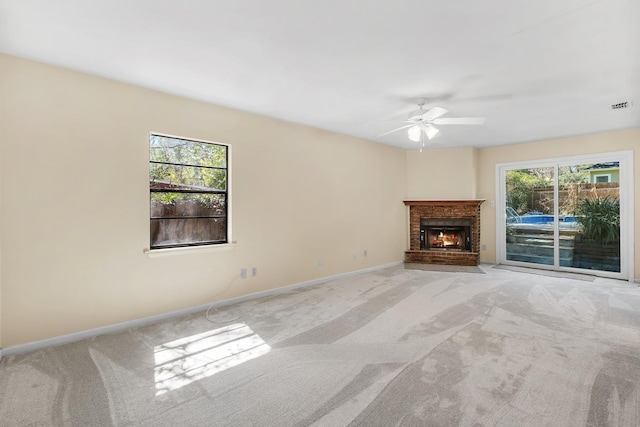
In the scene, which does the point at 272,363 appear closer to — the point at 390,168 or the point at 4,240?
the point at 4,240

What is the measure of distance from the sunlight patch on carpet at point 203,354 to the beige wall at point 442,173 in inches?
198

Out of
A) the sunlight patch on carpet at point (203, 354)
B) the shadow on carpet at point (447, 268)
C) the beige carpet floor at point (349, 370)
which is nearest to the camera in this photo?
the beige carpet floor at point (349, 370)

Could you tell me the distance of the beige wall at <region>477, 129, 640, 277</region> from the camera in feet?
16.5

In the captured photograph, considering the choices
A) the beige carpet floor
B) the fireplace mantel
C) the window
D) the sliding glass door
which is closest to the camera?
the beige carpet floor

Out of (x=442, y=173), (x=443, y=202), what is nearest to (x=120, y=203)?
(x=443, y=202)

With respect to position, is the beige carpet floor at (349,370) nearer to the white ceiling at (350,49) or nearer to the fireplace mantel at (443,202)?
the white ceiling at (350,49)

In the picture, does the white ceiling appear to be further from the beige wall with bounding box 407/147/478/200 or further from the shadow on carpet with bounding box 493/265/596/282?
the shadow on carpet with bounding box 493/265/596/282

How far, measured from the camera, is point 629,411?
6.23ft

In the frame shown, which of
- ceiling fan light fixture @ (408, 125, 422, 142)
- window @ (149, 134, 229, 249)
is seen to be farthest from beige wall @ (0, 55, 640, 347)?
ceiling fan light fixture @ (408, 125, 422, 142)

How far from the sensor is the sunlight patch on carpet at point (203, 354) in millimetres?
2299

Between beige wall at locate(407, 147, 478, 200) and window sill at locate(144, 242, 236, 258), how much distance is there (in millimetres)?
Result: 4457

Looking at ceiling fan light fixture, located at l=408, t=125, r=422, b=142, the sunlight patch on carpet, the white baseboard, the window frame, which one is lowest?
the sunlight patch on carpet

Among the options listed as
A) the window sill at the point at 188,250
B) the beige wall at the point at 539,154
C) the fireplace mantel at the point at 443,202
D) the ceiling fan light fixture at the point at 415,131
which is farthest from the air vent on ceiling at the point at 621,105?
the window sill at the point at 188,250

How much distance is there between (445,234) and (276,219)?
4105 millimetres
